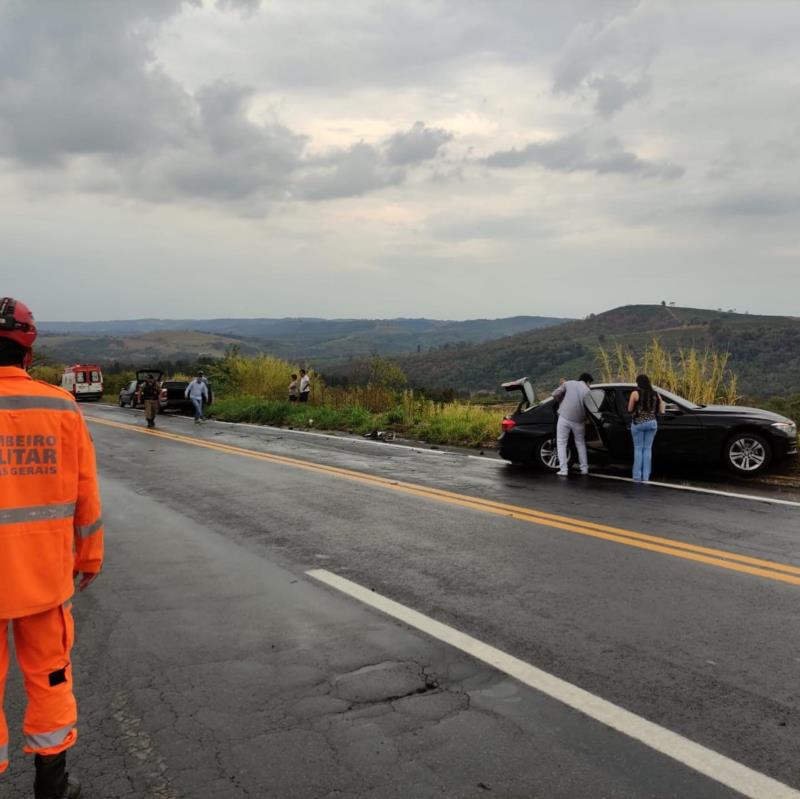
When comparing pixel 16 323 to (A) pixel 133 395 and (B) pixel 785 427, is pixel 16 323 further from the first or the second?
(A) pixel 133 395

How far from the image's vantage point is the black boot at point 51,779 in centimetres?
268

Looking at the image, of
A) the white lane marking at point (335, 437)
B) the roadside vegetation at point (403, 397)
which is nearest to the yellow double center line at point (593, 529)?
the white lane marking at point (335, 437)

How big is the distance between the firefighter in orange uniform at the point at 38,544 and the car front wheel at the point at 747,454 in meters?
9.82

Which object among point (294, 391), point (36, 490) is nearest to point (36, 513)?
point (36, 490)

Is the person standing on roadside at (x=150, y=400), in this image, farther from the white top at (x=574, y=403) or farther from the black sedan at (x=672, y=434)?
the white top at (x=574, y=403)

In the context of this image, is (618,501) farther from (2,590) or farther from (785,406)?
(785,406)

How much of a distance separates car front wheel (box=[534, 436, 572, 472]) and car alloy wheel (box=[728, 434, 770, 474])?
2.60m

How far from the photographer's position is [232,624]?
15.4 feet

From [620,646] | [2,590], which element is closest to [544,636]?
[620,646]

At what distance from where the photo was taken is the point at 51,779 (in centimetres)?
269

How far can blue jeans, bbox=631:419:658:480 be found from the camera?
408 inches

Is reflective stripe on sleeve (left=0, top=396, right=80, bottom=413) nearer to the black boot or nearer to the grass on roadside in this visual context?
the black boot

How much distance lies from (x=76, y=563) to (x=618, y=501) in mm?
7079

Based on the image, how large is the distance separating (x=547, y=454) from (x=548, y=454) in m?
0.02
